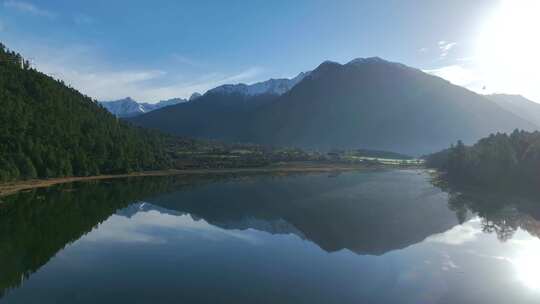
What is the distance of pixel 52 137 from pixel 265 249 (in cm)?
11132

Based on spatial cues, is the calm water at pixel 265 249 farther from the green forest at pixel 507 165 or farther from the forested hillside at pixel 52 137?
the forested hillside at pixel 52 137

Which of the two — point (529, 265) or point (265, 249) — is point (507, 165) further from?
point (265, 249)

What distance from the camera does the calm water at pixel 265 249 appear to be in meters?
38.8

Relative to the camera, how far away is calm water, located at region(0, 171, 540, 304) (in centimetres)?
3881

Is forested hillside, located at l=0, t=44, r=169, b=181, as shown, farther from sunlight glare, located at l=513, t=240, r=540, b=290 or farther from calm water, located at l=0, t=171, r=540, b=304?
sunlight glare, located at l=513, t=240, r=540, b=290

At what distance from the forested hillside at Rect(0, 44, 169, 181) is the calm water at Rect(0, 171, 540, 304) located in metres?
21.5

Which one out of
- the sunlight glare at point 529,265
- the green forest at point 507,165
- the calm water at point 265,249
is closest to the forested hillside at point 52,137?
the calm water at point 265,249

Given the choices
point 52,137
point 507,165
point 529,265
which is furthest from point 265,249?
point 52,137

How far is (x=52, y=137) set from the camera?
463 feet

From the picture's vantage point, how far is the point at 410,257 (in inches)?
2096

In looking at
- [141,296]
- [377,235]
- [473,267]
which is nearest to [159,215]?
[377,235]

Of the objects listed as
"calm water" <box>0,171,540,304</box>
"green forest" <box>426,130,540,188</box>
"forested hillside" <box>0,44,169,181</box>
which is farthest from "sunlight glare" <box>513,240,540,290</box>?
"forested hillside" <box>0,44,169,181</box>

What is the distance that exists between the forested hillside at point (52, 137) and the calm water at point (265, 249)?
845 inches

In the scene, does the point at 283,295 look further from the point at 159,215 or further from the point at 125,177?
the point at 125,177
